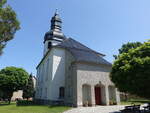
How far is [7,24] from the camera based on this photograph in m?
10.4

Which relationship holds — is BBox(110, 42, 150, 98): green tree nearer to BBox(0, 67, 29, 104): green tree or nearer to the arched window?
the arched window

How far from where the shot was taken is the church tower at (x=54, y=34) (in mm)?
31922

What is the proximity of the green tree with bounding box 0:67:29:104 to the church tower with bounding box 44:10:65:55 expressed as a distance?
26.3 ft

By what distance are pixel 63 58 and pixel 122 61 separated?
1323cm

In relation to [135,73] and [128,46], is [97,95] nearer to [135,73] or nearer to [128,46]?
[135,73]

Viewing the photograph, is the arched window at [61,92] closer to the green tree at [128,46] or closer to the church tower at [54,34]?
the church tower at [54,34]

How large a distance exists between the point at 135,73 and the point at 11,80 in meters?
26.0

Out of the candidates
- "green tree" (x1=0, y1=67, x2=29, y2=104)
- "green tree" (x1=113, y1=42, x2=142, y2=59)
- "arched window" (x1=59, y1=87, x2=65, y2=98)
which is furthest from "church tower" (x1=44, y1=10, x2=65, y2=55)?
"green tree" (x1=113, y1=42, x2=142, y2=59)

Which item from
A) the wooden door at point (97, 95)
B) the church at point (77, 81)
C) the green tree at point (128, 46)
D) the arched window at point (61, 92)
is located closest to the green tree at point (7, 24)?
the church at point (77, 81)

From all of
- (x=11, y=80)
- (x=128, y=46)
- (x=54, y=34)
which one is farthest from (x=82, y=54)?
(x=128, y=46)

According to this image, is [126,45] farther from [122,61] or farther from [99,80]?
[122,61]

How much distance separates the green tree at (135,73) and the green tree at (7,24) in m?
9.20

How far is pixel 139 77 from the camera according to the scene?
32.0ft

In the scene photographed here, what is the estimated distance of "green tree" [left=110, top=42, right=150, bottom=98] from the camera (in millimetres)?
9719
